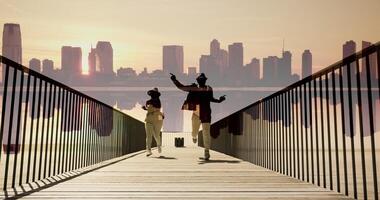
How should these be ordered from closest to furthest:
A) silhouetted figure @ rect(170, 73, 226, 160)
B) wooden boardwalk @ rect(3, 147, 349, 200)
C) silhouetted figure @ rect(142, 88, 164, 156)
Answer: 1. wooden boardwalk @ rect(3, 147, 349, 200)
2. silhouetted figure @ rect(170, 73, 226, 160)
3. silhouetted figure @ rect(142, 88, 164, 156)

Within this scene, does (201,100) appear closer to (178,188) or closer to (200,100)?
(200,100)

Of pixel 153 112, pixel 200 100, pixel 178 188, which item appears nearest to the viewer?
pixel 178 188

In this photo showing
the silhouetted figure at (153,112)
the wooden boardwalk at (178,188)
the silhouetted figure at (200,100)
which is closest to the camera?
the wooden boardwalk at (178,188)

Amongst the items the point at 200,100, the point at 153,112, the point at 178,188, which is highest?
the point at 200,100

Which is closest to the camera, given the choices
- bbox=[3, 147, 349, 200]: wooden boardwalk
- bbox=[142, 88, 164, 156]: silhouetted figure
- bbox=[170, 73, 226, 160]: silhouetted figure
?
bbox=[3, 147, 349, 200]: wooden boardwalk

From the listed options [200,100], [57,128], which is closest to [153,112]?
[200,100]

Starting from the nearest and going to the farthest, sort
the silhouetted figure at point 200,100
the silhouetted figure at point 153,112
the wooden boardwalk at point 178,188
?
the wooden boardwalk at point 178,188
the silhouetted figure at point 200,100
the silhouetted figure at point 153,112

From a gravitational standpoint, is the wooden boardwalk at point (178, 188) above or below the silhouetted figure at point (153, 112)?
below

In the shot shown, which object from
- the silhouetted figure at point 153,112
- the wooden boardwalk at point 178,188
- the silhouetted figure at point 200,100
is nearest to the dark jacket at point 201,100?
the silhouetted figure at point 200,100

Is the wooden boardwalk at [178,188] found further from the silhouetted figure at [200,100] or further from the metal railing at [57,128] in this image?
the silhouetted figure at [200,100]

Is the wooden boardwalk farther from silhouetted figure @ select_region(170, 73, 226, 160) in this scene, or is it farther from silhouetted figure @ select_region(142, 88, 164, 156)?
silhouetted figure @ select_region(142, 88, 164, 156)

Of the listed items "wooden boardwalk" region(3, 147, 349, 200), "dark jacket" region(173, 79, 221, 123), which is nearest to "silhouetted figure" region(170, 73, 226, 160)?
"dark jacket" region(173, 79, 221, 123)

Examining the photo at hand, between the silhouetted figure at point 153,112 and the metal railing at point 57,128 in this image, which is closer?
the metal railing at point 57,128

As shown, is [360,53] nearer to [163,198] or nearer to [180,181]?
[163,198]
